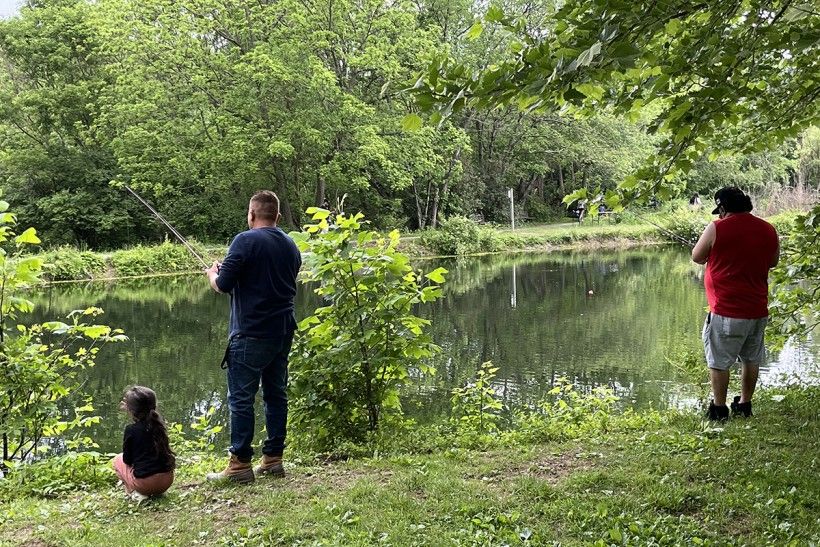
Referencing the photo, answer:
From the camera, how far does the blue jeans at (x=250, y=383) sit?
13.8ft

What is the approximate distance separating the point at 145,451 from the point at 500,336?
8826 millimetres

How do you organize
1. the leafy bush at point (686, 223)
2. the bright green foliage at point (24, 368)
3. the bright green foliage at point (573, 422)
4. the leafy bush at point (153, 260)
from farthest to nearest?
the leafy bush at point (686, 223) → the leafy bush at point (153, 260) → the bright green foliage at point (573, 422) → the bright green foliage at point (24, 368)

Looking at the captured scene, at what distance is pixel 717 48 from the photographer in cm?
294

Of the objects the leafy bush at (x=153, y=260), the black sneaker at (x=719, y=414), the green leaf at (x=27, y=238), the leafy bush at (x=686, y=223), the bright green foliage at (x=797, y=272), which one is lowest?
the leafy bush at (x=153, y=260)

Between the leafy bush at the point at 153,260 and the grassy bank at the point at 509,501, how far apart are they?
19069mm

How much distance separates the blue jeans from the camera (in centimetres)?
421

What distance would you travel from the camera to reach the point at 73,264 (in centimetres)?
2114

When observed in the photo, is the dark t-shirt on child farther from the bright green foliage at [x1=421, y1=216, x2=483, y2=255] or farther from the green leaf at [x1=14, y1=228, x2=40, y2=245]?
the bright green foliage at [x1=421, y1=216, x2=483, y2=255]

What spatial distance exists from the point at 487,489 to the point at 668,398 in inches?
193

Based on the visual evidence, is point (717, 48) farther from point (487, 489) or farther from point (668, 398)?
point (668, 398)

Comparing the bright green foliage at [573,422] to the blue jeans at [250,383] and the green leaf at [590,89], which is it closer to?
the blue jeans at [250,383]

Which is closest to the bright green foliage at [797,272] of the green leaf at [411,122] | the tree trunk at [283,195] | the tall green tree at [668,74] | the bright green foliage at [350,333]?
the tall green tree at [668,74]

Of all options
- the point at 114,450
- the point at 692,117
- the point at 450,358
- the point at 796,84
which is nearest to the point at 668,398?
the point at 450,358

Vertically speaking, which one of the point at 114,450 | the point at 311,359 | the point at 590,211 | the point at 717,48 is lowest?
the point at 114,450
